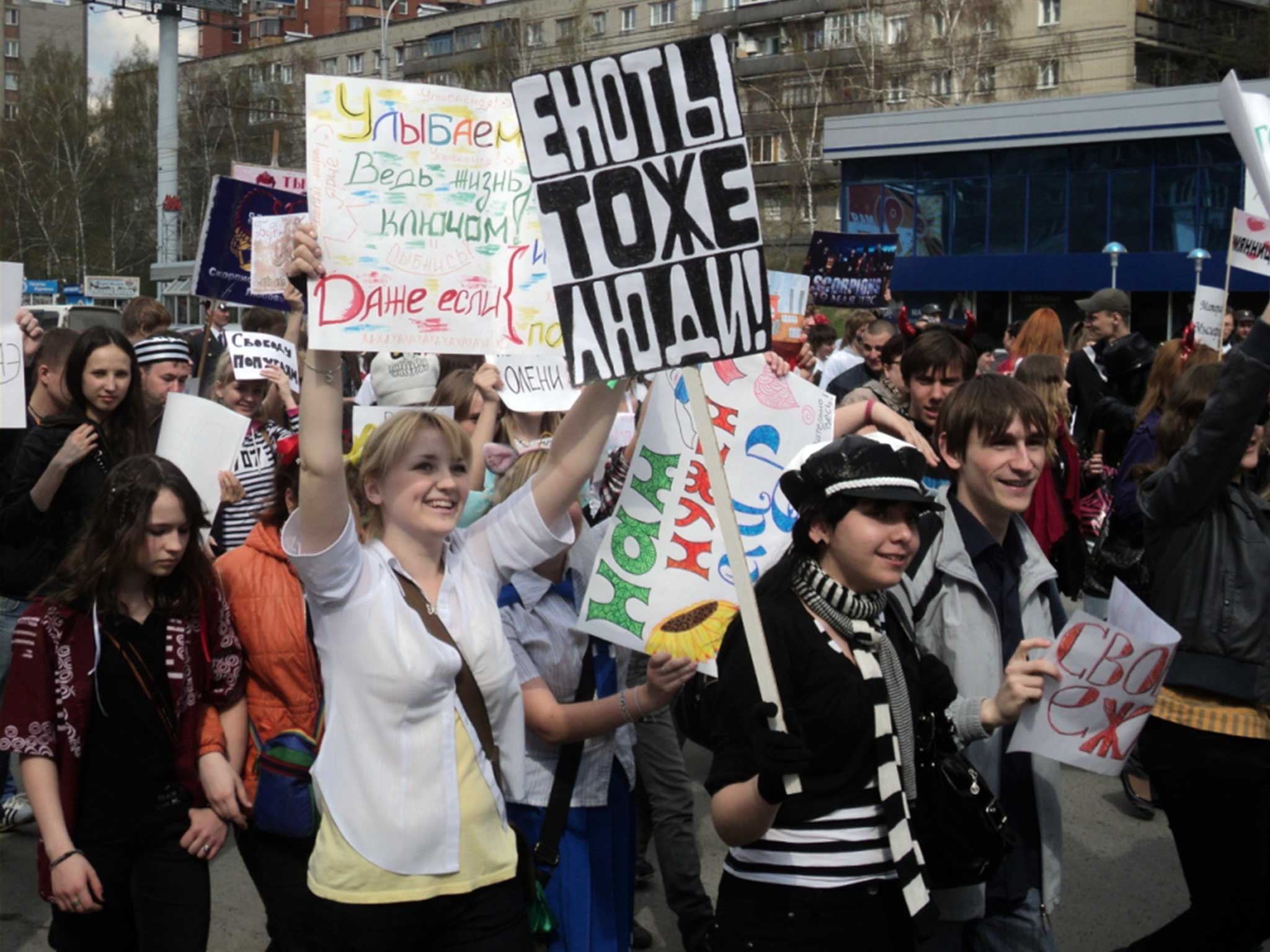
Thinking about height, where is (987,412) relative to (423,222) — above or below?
below

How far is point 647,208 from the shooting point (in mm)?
3322

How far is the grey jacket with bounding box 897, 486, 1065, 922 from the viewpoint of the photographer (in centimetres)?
363

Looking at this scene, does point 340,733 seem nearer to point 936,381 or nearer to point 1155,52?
point 936,381

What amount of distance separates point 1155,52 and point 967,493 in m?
59.1

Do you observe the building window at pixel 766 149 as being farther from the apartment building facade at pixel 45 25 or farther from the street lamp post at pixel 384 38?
the apartment building facade at pixel 45 25

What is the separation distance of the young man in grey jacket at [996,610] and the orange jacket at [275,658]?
1.51 meters

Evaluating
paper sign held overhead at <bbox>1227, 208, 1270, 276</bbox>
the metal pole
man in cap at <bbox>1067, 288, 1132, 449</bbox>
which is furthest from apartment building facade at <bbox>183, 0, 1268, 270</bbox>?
paper sign held overhead at <bbox>1227, 208, 1270, 276</bbox>

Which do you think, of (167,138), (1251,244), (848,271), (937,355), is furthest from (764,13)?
(937,355)

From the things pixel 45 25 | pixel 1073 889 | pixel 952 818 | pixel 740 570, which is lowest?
pixel 1073 889

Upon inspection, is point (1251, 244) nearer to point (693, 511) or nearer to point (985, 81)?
point (693, 511)

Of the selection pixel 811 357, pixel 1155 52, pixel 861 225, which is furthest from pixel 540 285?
pixel 1155 52

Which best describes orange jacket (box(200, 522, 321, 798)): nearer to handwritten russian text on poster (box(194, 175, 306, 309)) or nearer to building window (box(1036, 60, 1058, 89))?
handwritten russian text on poster (box(194, 175, 306, 309))

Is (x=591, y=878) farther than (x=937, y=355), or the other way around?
(x=937, y=355)

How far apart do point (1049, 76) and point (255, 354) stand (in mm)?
54387
